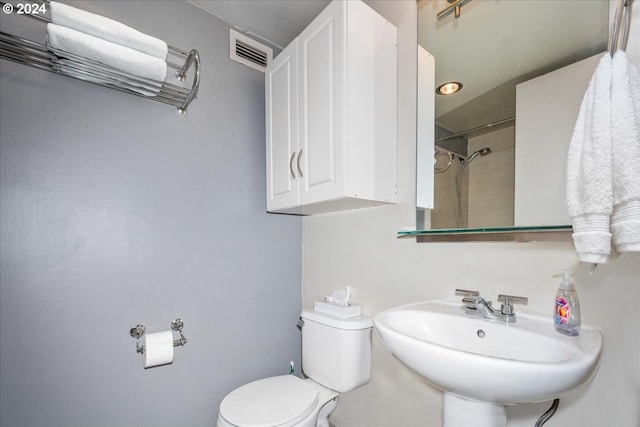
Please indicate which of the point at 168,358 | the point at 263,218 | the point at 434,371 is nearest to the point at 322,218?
the point at 263,218

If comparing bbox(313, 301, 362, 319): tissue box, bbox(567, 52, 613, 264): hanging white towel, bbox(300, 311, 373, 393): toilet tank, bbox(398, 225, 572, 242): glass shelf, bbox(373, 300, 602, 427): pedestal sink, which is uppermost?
bbox(567, 52, 613, 264): hanging white towel

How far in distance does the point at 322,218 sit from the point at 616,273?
122cm

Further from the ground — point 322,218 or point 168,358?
point 322,218

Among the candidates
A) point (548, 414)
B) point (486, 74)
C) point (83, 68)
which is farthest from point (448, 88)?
point (83, 68)

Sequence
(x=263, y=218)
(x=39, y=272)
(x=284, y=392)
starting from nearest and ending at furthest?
1. (x=39, y=272)
2. (x=284, y=392)
3. (x=263, y=218)

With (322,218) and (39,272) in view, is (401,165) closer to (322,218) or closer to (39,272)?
(322,218)

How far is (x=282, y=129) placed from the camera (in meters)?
1.52

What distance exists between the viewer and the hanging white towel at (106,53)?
1.01m

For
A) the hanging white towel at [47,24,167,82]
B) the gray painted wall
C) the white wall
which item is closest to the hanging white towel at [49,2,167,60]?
the hanging white towel at [47,24,167,82]

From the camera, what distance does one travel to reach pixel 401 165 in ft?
4.45

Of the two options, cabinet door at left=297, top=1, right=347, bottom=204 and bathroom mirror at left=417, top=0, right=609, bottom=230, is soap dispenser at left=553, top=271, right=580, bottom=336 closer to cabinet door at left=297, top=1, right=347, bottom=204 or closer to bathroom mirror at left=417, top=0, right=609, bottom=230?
bathroom mirror at left=417, top=0, right=609, bottom=230

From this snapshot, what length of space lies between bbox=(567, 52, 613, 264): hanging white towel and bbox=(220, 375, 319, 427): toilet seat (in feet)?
3.71

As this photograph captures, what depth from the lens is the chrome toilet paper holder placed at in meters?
1.28

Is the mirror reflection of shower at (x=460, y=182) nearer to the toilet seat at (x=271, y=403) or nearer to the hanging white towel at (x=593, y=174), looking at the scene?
the hanging white towel at (x=593, y=174)
